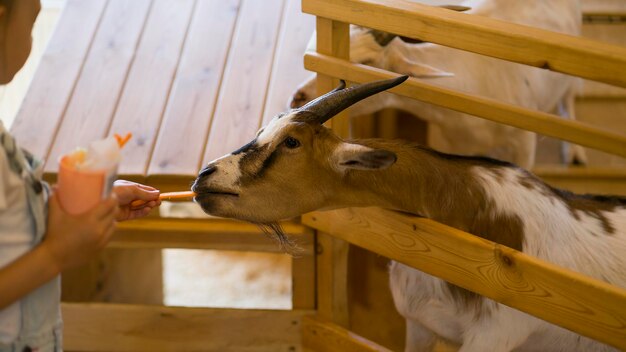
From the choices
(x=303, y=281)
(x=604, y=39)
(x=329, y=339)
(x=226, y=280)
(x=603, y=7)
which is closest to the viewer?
(x=329, y=339)

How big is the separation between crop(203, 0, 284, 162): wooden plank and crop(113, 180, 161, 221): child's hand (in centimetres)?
131

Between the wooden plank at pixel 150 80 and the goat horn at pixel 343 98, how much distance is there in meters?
1.16

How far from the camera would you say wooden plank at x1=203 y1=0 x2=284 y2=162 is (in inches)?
128

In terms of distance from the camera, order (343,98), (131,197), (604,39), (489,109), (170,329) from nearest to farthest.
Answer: (131,197), (343,98), (489,109), (170,329), (604,39)

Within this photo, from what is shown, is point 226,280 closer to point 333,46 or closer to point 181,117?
point 181,117

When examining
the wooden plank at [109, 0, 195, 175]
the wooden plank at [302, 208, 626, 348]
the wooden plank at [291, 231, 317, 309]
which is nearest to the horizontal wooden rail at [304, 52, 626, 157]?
the wooden plank at [302, 208, 626, 348]

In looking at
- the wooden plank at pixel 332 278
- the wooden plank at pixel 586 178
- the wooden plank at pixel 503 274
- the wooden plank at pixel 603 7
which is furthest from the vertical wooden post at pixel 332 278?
the wooden plank at pixel 603 7

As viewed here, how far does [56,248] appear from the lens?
4.50ft

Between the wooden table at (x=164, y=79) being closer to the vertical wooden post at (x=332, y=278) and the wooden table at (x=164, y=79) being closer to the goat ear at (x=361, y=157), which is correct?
the vertical wooden post at (x=332, y=278)

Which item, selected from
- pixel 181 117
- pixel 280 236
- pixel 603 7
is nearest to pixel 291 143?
pixel 280 236

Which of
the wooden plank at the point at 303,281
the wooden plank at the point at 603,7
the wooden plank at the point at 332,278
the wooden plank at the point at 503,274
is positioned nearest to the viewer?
the wooden plank at the point at 503,274

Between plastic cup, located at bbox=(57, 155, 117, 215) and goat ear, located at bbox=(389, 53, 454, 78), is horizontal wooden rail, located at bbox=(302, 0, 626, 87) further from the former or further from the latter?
plastic cup, located at bbox=(57, 155, 117, 215)

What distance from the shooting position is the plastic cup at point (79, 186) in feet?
4.34

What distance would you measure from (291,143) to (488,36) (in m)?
0.58
